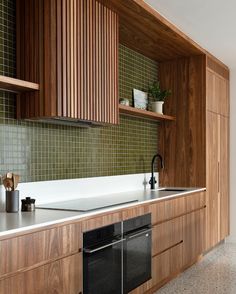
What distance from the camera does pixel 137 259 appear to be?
304 cm

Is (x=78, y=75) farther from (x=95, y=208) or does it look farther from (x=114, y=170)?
(x=114, y=170)

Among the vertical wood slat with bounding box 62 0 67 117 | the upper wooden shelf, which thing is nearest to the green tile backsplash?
the upper wooden shelf

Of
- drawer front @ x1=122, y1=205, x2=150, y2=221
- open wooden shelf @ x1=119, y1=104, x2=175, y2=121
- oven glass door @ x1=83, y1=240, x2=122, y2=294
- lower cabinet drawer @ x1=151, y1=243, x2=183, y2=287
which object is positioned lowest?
lower cabinet drawer @ x1=151, y1=243, x2=183, y2=287

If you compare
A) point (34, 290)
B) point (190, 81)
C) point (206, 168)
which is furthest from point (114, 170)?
point (34, 290)

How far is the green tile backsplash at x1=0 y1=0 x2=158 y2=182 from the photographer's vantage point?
2703 millimetres

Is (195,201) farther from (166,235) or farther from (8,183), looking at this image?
(8,183)

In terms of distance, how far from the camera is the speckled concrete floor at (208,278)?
3.52 metres

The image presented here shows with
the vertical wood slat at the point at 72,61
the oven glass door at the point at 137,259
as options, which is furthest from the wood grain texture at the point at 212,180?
the vertical wood slat at the point at 72,61

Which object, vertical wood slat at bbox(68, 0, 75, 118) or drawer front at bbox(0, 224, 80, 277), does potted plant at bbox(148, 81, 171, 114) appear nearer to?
vertical wood slat at bbox(68, 0, 75, 118)

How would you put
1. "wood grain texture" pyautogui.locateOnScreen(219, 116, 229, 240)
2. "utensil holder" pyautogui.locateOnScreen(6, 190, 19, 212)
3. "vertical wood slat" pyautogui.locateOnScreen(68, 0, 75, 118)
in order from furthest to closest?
"wood grain texture" pyautogui.locateOnScreen(219, 116, 229, 240) → "vertical wood slat" pyautogui.locateOnScreen(68, 0, 75, 118) → "utensil holder" pyautogui.locateOnScreen(6, 190, 19, 212)

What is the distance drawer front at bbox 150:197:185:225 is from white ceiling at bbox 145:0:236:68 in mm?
1730

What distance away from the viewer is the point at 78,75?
2801 mm

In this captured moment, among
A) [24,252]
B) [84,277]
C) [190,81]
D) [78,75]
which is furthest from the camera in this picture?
[190,81]

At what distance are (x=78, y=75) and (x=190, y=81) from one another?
7.44 ft
